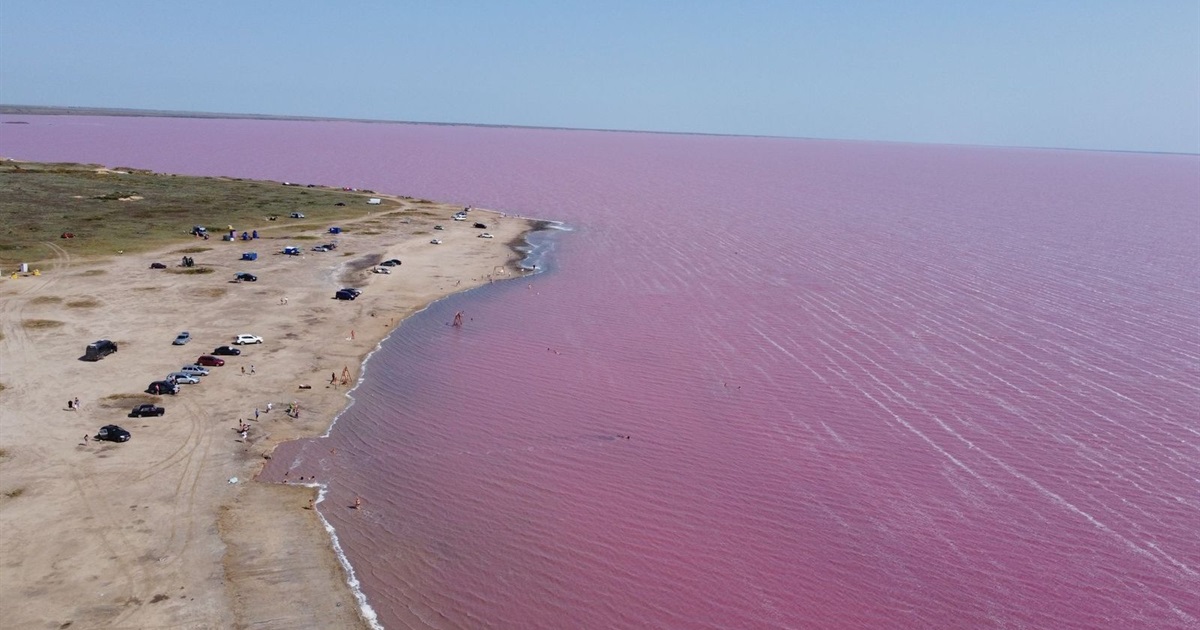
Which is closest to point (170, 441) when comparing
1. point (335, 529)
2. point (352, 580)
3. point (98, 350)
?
point (335, 529)

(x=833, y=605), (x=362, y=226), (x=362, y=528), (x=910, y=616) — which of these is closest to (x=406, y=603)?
(x=362, y=528)

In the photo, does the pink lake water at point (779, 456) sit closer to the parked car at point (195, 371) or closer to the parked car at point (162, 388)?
the parked car at point (195, 371)

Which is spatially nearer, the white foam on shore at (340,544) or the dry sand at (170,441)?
the dry sand at (170,441)

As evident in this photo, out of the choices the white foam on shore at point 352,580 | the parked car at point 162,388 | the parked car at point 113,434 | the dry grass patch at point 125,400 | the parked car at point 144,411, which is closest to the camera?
the white foam on shore at point 352,580

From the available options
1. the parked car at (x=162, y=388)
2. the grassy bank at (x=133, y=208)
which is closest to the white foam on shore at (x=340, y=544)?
the parked car at (x=162, y=388)

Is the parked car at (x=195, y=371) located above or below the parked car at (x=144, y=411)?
above

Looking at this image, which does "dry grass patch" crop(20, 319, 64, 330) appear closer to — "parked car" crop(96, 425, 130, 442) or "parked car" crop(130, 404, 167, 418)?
"parked car" crop(130, 404, 167, 418)

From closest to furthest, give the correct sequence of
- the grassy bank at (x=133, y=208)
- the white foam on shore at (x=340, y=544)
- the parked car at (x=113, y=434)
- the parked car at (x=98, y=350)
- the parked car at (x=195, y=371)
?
the white foam on shore at (x=340, y=544) < the parked car at (x=113, y=434) < the parked car at (x=195, y=371) < the parked car at (x=98, y=350) < the grassy bank at (x=133, y=208)
